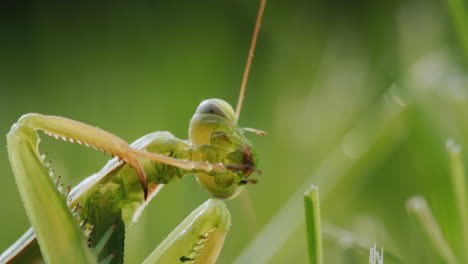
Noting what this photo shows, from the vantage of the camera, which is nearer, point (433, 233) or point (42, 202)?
point (42, 202)

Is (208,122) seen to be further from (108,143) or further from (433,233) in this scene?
(433,233)

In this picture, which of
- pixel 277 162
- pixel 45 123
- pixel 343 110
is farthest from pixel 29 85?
pixel 45 123

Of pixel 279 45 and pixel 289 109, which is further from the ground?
pixel 279 45

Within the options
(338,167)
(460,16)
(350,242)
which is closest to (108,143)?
(350,242)

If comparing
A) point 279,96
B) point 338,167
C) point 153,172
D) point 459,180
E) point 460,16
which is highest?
point 279,96

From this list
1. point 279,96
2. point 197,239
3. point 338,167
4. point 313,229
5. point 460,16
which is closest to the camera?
point 313,229

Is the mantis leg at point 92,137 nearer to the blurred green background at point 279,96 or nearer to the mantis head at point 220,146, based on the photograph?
the mantis head at point 220,146

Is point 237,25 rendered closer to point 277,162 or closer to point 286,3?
point 286,3
